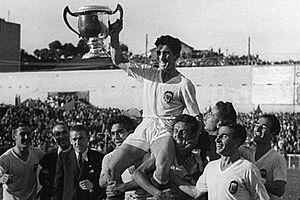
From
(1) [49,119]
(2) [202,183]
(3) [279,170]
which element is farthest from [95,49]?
(1) [49,119]

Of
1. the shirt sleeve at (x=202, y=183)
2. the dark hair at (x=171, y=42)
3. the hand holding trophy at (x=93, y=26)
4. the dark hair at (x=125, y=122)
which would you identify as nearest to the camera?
the shirt sleeve at (x=202, y=183)

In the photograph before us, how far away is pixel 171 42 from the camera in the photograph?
5922 millimetres

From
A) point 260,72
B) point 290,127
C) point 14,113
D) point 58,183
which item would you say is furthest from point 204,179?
point 260,72

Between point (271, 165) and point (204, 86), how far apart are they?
40.0m

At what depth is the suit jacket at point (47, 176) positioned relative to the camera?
742 centimetres

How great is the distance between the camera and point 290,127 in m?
31.5

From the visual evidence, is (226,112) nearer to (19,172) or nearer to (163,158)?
→ (163,158)

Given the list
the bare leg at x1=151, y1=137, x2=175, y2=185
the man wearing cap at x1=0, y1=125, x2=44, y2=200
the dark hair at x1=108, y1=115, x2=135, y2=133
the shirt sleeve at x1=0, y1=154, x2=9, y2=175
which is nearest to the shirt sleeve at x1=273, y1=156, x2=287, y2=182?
the bare leg at x1=151, y1=137, x2=175, y2=185

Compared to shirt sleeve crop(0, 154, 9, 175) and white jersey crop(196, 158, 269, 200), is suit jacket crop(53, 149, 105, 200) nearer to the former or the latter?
shirt sleeve crop(0, 154, 9, 175)

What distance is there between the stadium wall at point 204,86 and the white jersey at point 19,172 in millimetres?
36021

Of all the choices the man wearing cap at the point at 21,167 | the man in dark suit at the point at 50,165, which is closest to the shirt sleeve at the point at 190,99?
the man in dark suit at the point at 50,165

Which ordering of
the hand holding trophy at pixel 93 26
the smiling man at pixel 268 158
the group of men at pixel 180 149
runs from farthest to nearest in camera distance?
the hand holding trophy at pixel 93 26 < the smiling man at pixel 268 158 < the group of men at pixel 180 149

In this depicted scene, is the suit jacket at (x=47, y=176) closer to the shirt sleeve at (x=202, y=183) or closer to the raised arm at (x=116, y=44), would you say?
the raised arm at (x=116, y=44)

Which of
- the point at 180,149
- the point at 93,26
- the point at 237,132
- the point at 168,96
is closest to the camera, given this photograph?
the point at 237,132
